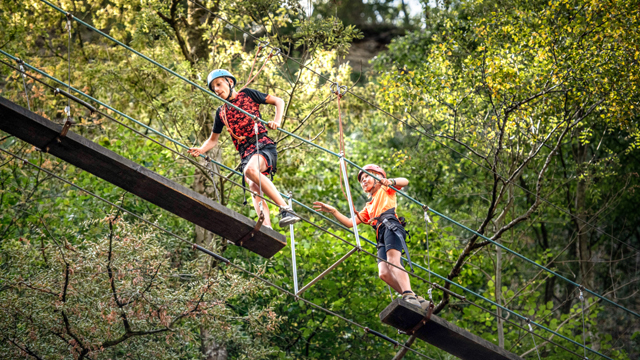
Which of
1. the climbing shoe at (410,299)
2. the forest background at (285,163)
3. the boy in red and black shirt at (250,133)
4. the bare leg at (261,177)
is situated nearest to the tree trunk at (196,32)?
the forest background at (285,163)

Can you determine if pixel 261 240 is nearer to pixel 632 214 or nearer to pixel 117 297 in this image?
pixel 117 297

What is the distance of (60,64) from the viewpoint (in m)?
11.4

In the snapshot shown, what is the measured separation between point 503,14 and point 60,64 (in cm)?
761

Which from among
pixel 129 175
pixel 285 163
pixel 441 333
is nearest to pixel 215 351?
pixel 285 163

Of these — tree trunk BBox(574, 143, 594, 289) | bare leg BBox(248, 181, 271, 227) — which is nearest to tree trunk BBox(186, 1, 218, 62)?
bare leg BBox(248, 181, 271, 227)

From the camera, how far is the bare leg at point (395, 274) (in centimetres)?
547

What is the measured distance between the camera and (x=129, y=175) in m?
4.84

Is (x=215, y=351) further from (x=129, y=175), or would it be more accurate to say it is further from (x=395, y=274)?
(x=129, y=175)

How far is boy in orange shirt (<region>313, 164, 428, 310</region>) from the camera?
547cm

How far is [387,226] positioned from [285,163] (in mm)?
5838

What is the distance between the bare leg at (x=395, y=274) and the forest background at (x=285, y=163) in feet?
6.45

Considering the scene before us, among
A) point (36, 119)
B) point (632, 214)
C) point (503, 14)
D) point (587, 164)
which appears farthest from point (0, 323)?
point (632, 214)

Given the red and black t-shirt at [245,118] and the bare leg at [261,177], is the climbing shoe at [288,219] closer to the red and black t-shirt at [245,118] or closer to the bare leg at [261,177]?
the bare leg at [261,177]

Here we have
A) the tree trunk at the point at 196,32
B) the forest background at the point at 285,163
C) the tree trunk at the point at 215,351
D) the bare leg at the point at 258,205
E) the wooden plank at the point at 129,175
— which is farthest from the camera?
the tree trunk at the point at 196,32
